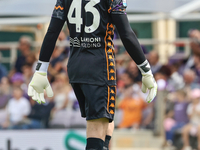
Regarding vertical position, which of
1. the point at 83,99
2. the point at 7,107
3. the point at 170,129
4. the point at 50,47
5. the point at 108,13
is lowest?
the point at 170,129

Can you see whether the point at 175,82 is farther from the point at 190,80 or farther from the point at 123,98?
the point at 123,98

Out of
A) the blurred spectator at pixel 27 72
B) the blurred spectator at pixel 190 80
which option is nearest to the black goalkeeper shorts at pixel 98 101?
the blurred spectator at pixel 190 80

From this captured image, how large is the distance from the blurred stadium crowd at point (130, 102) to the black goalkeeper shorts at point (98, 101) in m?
3.74

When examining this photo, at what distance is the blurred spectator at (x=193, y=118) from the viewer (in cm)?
743

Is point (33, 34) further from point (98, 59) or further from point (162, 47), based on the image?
point (98, 59)

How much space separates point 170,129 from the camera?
7.81 m

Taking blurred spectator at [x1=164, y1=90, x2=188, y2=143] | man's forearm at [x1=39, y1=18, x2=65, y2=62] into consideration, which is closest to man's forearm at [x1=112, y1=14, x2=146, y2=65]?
man's forearm at [x1=39, y1=18, x2=65, y2=62]

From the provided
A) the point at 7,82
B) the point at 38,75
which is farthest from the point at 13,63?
the point at 38,75

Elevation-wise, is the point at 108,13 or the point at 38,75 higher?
the point at 108,13

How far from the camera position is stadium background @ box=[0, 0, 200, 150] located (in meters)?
7.17

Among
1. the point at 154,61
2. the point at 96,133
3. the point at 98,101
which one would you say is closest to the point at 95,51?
the point at 98,101

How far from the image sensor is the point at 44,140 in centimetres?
711

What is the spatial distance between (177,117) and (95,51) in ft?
15.1

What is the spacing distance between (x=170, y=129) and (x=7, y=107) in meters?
3.15
